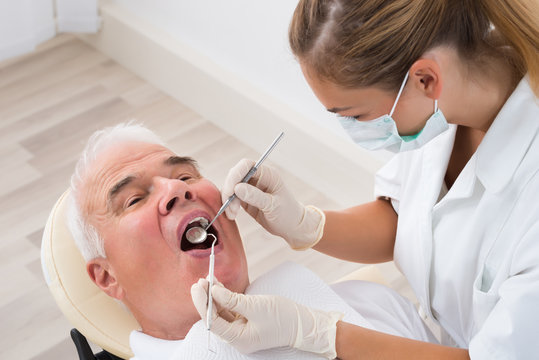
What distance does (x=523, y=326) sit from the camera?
4.35 ft

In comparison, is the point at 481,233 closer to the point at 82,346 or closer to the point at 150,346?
the point at 150,346

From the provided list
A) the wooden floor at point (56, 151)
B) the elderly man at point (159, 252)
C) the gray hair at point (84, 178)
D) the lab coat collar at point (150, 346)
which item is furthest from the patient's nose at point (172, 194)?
the wooden floor at point (56, 151)

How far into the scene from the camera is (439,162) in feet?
5.45

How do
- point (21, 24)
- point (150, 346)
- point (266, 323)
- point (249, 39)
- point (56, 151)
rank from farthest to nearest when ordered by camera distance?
1. point (21, 24)
2. point (56, 151)
3. point (249, 39)
4. point (150, 346)
5. point (266, 323)

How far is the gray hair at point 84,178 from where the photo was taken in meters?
1.68

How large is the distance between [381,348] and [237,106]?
1.77 m

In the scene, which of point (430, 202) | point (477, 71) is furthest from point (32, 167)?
point (477, 71)

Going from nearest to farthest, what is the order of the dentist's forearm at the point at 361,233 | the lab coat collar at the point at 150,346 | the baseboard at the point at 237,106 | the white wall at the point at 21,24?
the lab coat collar at the point at 150,346
the dentist's forearm at the point at 361,233
the baseboard at the point at 237,106
the white wall at the point at 21,24

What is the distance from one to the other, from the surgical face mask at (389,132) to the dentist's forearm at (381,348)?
387 mm

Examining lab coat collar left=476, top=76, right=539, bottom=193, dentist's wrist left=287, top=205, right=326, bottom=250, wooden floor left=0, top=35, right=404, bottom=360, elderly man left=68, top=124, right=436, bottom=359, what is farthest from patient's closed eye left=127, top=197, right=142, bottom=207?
wooden floor left=0, top=35, right=404, bottom=360

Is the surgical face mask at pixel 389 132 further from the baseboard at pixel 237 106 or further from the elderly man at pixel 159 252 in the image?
the baseboard at pixel 237 106

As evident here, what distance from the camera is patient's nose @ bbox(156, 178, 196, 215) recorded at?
5.36 ft

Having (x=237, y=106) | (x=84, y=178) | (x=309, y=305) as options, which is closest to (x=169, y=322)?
(x=309, y=305)

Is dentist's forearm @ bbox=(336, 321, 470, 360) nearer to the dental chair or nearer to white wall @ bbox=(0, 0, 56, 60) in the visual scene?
the dental chair
